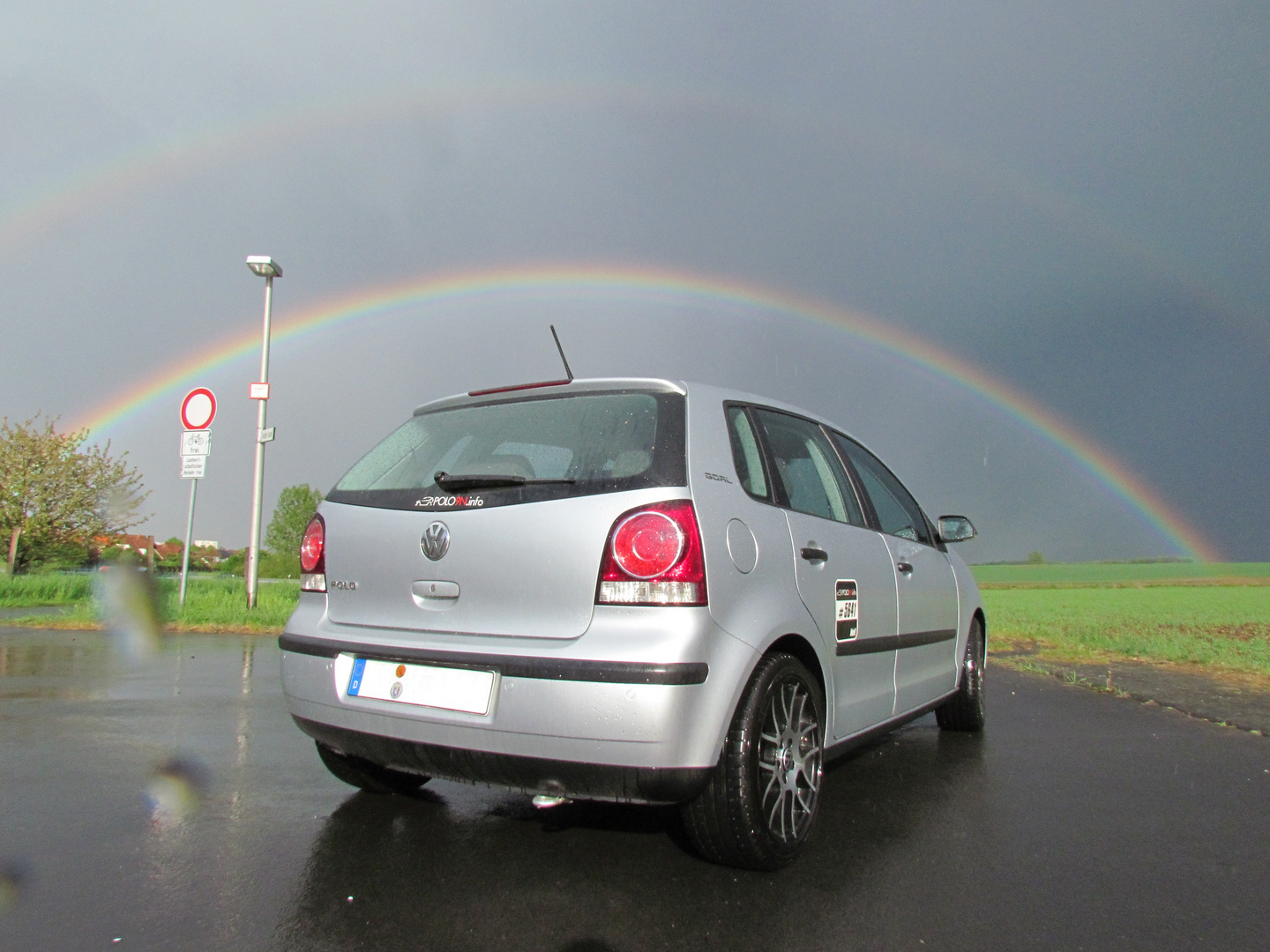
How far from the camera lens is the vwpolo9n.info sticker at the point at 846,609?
3.50 meters

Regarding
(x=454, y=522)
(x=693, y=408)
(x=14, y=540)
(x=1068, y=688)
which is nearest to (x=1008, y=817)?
(x=693, y=408)

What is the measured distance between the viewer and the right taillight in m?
2.68

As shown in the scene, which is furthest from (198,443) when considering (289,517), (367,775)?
(289,517)

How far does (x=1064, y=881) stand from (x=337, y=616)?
2.59 metres

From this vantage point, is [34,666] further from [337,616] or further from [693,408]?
[693,408]

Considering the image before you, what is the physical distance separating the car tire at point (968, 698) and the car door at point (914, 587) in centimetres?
30

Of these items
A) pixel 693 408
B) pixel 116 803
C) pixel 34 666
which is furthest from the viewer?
pixel 34 666

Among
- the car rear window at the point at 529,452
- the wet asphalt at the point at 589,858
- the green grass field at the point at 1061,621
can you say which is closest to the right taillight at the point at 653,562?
the car rear window at the point at 529,452

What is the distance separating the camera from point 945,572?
5148 millimetres

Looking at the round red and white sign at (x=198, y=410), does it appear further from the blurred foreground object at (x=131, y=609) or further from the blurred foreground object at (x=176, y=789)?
the blurred foreground object at (x=176, y=789)

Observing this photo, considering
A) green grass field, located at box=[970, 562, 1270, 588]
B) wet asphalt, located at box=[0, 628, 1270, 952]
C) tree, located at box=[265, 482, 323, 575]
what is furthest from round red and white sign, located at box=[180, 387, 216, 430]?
tree, located at box=[265, 482, 323, 575]

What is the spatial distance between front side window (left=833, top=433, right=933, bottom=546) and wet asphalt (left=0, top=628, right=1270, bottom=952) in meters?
1.21

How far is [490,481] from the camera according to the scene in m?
2.96

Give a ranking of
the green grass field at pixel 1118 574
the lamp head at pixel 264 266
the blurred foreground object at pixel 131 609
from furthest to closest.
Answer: the green grass field at pixel 1118 574
the lamp head at pixel 264 266
the blurred foreground object at pixel 131 609
